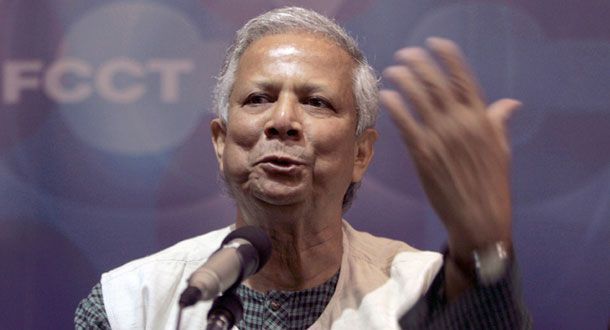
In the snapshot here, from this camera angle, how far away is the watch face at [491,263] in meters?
1.09

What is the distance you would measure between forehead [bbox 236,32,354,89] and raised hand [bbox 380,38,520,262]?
505 mm

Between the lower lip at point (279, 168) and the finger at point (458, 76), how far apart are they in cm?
49

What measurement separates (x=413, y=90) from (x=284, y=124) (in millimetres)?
476

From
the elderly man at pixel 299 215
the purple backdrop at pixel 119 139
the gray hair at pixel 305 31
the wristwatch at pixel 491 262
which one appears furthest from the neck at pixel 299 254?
the wristwatch at pixel 491 262

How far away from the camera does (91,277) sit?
208cm

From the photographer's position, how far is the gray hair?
1.64 m

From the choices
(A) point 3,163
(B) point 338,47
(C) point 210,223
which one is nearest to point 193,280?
(B) point 338,47

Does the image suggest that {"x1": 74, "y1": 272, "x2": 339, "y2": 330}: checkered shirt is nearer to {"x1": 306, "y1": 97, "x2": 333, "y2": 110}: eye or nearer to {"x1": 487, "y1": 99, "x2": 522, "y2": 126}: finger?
{"x1": 306, "y1": 97, "x2": 333, "y2": 110}: eye

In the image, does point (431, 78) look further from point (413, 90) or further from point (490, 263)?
point (490, 263)

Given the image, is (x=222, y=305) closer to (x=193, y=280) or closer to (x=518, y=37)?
(x=193, y=280)

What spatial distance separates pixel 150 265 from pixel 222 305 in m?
0.75

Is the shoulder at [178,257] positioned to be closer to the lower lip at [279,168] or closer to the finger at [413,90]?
the lower lip at [279,168]

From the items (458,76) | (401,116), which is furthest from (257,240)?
(458,76)

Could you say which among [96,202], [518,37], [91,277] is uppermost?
[518,37]
